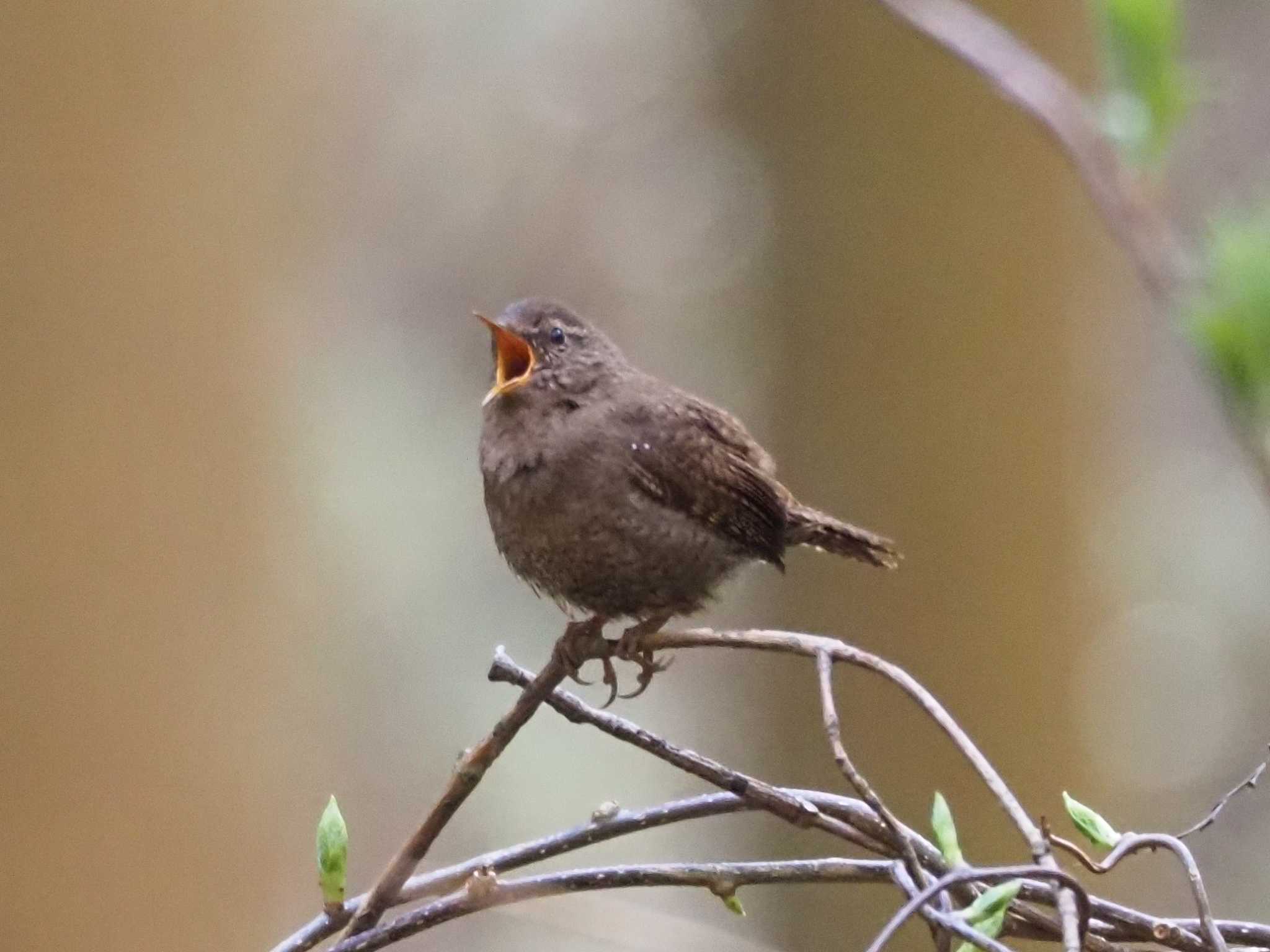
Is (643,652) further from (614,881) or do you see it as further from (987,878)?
(987,878)

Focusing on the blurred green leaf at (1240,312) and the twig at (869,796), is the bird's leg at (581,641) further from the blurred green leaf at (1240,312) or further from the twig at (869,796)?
the blurred green leaf at (1240,312)

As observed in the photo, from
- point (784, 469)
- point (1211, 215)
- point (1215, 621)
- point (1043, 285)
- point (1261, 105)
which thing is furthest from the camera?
point (1215, 621)

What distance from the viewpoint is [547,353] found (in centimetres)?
237

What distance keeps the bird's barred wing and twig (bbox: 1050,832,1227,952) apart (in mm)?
1141

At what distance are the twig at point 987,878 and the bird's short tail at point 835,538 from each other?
4.94 ft

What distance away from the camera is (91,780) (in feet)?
9.02

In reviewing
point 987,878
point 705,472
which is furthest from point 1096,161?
point 705,472

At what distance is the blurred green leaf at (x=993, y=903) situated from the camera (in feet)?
3.18

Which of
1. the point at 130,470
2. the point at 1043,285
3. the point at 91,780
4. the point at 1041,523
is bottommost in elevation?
the point at 91,780

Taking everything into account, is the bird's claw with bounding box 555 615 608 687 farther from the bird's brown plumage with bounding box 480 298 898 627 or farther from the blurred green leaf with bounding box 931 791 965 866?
the blurred green leaf with bounding box 931 791 965 866

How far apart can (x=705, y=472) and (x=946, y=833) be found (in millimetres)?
1168

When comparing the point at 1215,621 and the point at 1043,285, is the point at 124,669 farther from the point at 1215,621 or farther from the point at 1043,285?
the point at 1215,621

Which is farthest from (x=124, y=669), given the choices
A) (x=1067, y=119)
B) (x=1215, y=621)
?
(x=1215, y=621)

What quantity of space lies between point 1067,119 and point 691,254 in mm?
3728
